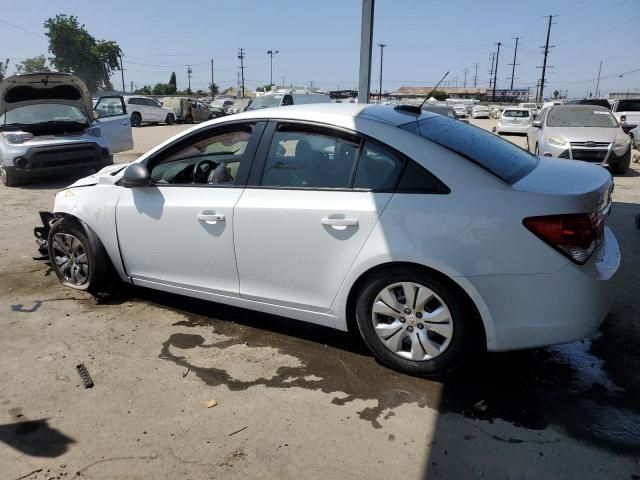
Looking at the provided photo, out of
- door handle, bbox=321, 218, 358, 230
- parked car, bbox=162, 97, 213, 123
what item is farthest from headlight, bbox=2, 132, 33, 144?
parked car, bbox=162, 97, 213, 123

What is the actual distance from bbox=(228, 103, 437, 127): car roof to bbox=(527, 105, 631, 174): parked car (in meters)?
7.76

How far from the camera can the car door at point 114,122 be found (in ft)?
36.6

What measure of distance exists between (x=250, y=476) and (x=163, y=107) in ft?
106

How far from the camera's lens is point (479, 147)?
3.28 meters

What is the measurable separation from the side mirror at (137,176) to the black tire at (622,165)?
420 inches

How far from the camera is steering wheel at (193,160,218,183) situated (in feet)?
13.0

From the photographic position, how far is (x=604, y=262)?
117 inches

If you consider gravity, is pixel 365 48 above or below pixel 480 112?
above

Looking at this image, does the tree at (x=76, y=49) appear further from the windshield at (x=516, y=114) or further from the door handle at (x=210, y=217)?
the door handle at (x=210, y=217)

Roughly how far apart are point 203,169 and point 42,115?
7971 millimetres

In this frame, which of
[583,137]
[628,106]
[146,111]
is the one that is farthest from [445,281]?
[146,111]

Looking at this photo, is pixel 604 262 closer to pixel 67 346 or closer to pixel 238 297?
pixel 238 297

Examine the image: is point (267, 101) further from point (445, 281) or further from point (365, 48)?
point (445, 281)

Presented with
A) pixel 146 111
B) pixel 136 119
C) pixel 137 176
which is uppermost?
pixel 137 176
